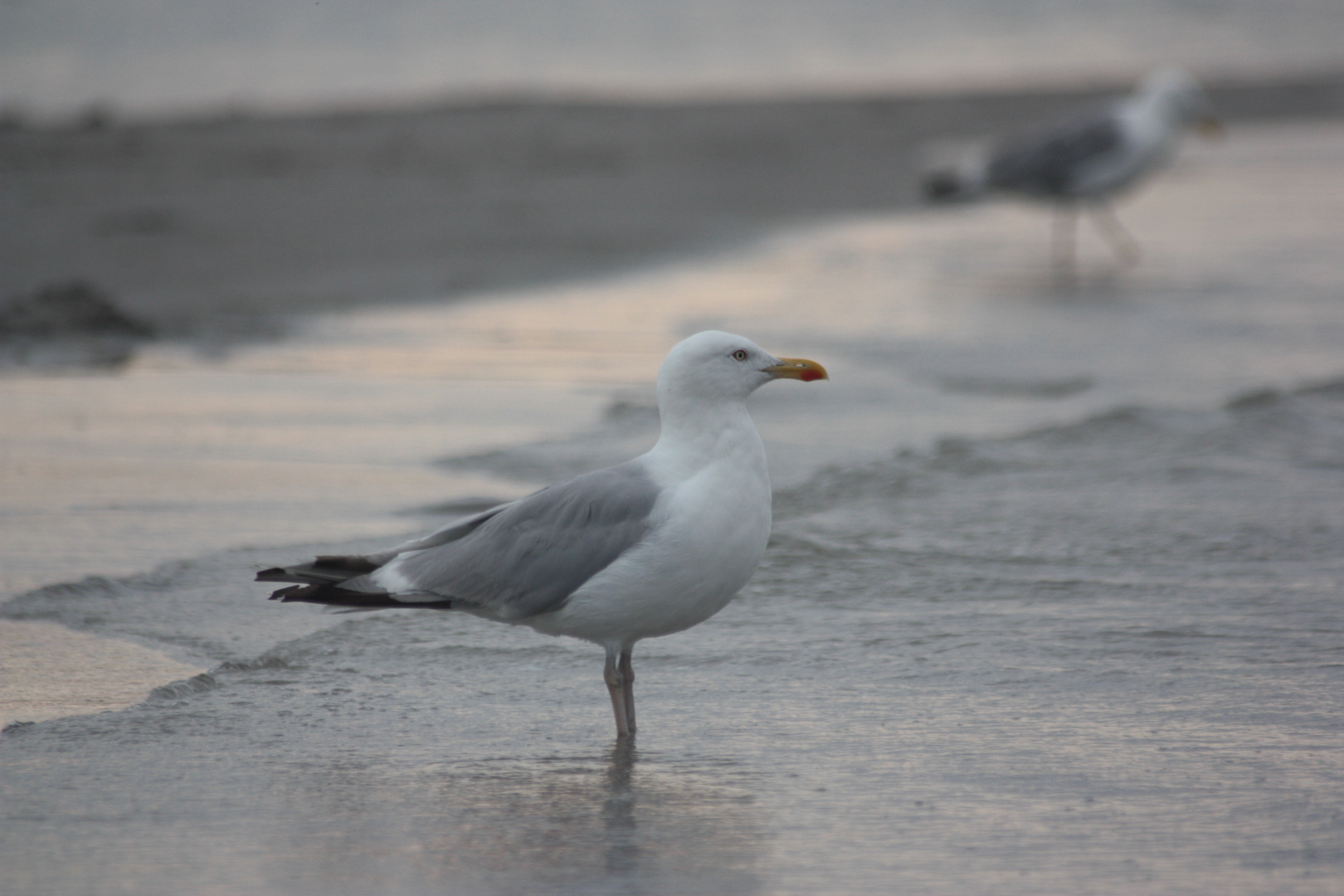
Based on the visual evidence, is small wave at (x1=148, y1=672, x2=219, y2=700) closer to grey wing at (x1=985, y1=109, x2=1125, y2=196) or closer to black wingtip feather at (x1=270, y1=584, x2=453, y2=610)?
black wingtip feather at (x1=270, y1=584, x2=453, y2=610)

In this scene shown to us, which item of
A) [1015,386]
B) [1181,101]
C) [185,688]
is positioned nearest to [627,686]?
[185,688]

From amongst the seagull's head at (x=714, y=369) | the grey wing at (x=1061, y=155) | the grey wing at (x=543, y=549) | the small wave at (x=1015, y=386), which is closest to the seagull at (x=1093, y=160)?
the grey wing at (x=1061, y=155)

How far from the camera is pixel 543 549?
405 cm

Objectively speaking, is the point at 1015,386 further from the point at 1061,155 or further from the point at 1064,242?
the point at 1061,155

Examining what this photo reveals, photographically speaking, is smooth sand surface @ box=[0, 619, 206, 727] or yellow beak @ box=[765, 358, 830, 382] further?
yellow beak @ box=[765, 358, 830, 382]

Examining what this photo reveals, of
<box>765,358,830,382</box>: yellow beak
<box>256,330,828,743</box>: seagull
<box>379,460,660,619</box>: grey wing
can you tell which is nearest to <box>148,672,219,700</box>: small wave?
<box>256,330,828,743</box>: seagull

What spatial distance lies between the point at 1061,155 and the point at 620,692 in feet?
35.5

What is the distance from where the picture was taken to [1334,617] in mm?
4684

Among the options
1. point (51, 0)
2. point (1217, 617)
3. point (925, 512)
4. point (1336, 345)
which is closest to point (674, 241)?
point (1336, 345)

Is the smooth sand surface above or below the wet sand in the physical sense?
below

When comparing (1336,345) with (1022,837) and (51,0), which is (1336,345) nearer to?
(1022,837)

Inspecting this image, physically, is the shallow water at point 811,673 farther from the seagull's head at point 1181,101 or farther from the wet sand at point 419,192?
the seagull's head at point 1181,101

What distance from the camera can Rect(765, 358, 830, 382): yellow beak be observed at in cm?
421

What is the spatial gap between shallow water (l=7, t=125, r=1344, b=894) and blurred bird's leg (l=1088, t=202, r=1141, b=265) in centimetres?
441
